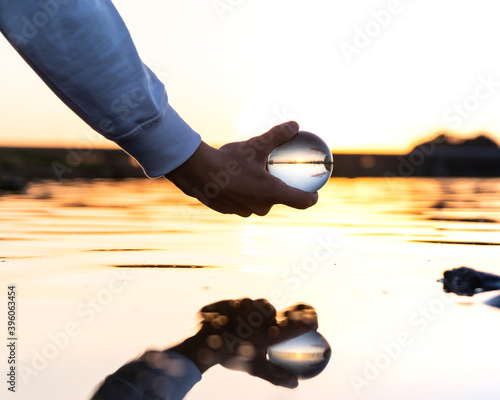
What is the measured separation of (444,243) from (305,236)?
160cm

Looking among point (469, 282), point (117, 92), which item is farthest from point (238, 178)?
point (469, 282)

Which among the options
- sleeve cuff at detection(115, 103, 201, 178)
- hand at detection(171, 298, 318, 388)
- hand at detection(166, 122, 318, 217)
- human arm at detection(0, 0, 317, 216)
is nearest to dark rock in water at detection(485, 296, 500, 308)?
hand at detection(171, 298, 318, 388)

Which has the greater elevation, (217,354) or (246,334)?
(217,354)

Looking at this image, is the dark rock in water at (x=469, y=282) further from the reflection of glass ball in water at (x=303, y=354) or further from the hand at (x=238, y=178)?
the hand at (x=238, y=178)

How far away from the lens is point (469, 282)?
4602 mm

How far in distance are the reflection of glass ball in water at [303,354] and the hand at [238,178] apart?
2.58 feet

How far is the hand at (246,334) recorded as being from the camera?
2760 mm

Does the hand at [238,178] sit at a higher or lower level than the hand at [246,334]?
higher

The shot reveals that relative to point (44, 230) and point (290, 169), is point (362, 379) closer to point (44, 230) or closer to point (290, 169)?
point (290, 169)

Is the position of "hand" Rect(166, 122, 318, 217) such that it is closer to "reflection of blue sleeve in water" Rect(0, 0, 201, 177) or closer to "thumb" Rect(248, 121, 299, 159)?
"thumb" Rect(248, 121, 299, 159)

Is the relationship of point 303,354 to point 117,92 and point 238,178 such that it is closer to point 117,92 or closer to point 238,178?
point 238,178

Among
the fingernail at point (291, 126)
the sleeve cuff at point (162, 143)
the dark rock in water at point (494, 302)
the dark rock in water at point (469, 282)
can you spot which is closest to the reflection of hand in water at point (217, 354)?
the sleeve cuff at point (162, 143)

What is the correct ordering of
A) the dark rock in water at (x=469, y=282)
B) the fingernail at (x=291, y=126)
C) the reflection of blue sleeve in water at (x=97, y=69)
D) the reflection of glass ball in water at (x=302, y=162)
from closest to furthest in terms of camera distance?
the reflection of blue sleeve in water at (x=97, y=69) < the fingernail at (x=291, y=126) < the reflection of glass ball in water at (x=302, y=162) < the dark rock in water at (x=469, y=282)

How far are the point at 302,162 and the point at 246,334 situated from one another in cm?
97
